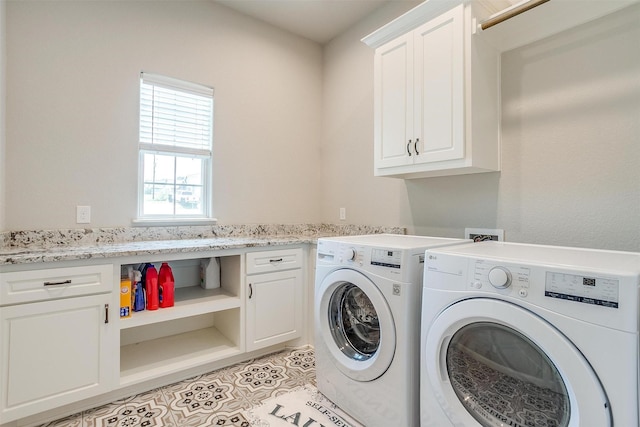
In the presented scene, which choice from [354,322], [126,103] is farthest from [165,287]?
[126,103]

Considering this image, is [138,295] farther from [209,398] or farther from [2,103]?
[2,103]

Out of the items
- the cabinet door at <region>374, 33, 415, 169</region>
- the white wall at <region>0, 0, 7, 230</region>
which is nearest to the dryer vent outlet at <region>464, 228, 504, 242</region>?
the cabinet door at <region>374, 33, 415, 169</region>

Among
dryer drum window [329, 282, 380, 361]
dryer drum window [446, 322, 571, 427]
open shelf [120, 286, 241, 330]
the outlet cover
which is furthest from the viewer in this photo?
the outlet cover

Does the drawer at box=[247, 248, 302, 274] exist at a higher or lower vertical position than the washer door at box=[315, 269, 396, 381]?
higher

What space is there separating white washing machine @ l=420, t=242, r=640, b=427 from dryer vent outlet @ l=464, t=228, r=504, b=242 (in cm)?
49

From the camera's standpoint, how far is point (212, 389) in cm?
193

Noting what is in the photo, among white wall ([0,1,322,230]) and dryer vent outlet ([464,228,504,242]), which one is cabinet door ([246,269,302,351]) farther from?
dryer vent outlet ([464,228,504,242])

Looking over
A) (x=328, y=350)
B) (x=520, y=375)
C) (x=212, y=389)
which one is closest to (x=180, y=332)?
(x=212, y=389)

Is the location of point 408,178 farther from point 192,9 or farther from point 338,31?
point 192,9

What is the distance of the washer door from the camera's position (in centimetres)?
144

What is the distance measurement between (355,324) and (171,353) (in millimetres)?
1294

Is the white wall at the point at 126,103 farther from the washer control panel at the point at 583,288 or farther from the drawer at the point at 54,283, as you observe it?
the washer control panel at the point at 583,288

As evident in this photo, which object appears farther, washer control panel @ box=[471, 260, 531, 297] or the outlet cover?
the outlet cover

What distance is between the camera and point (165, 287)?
202cm
